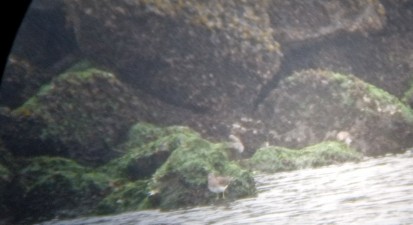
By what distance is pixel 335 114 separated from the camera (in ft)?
43.4

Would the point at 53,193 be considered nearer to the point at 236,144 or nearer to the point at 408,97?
the point at 236,144

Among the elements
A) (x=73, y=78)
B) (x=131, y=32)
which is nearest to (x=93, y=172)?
(x=73, y=78)

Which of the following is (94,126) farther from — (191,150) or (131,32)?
(191,150)

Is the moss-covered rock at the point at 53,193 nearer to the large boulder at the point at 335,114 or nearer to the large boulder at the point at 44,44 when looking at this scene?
the large boulder at the point at 44,44

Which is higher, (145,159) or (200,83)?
(200,83)

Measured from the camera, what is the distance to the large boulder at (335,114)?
12320 mm

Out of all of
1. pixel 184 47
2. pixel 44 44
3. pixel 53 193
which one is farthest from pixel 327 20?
pixel 53 193

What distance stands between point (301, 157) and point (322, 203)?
4.39 meters

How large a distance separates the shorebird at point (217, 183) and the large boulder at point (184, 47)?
15.6 feet

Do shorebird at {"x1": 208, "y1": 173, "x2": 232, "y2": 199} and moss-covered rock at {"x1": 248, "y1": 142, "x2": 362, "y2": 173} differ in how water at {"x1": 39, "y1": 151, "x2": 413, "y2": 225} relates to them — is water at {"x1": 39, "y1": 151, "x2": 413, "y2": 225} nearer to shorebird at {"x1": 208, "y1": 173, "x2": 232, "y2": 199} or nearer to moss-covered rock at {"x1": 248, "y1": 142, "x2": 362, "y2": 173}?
shorebird at {"x1": 208, "y1": 173, "x2": 232, "y2": 199}

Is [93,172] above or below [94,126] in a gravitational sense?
below

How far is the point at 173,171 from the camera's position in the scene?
31.7 feet

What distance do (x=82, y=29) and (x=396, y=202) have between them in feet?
31.3

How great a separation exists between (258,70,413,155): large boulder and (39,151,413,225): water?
157cm
